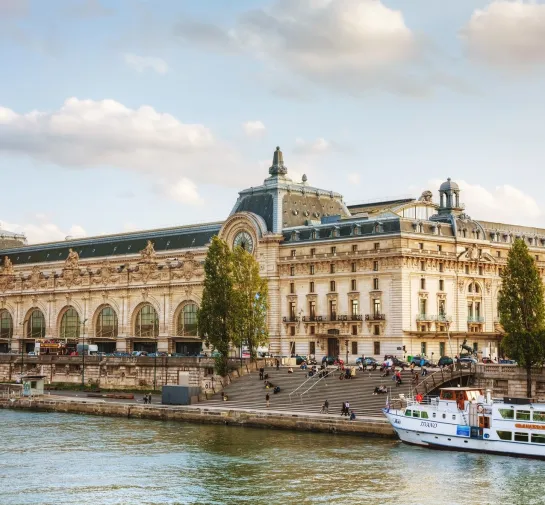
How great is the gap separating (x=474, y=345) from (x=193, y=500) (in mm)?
73811

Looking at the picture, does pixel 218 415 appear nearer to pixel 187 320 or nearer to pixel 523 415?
pixel 523 415

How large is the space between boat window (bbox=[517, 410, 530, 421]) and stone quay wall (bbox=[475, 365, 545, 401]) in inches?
550

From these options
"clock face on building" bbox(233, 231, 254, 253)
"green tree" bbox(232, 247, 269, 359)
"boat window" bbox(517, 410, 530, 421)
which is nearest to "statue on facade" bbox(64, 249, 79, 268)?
"clock face on building" bbox(233, 231, 254, 253)

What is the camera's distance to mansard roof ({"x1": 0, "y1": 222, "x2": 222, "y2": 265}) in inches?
5960

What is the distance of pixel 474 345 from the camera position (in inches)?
4956

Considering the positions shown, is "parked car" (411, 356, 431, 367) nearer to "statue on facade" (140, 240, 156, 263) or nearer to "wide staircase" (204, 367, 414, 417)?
"wide staircase" (204, 367, 414, 417)

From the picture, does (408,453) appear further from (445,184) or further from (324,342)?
(445,184)

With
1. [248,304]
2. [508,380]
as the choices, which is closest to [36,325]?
[248,304]

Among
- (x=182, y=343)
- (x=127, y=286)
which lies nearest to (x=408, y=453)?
(x=182, y=343)

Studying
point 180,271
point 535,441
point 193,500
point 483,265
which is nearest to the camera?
point 193,500

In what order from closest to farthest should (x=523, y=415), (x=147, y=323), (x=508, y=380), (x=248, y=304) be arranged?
(x=523, y=415), (x=508, y=380), (x=248, y=304), (x=147, y=323)

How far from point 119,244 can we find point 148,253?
11630 millimetres

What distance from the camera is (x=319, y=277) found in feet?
420

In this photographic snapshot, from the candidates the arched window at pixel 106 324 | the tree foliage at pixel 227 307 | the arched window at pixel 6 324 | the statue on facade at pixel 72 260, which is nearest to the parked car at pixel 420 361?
the tree foliage at pixel 227 307
